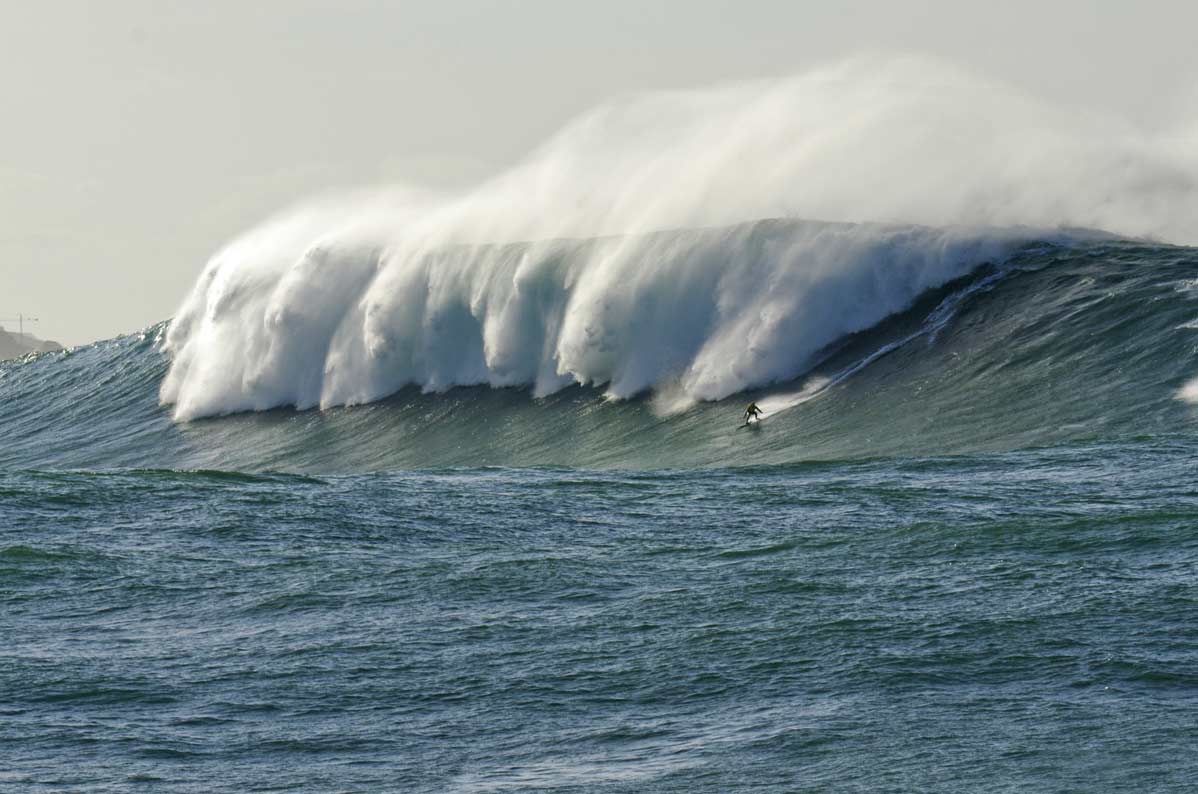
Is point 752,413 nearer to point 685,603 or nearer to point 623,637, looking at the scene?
point 685,603

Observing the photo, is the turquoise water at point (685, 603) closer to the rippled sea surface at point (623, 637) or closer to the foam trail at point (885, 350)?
the rippled sea surface at point (623, 637)

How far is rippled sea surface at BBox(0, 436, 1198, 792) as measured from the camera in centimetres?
1205

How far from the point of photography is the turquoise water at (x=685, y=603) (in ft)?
40.1

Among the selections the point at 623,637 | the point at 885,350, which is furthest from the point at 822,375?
the point at 623,637

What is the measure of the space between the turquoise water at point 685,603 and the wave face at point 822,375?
0.15 metres

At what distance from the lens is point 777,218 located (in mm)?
36125

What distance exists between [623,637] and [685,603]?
124 cm

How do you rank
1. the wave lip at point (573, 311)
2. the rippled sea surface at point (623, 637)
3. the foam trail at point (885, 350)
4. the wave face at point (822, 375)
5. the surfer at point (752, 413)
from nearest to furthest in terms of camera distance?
the rippled sea surface at point (623, 637), the wave face at point (822, 375), the surfer at point (752, 413), the foam trail at point (885, 350), the wave lip at point (573, 311)

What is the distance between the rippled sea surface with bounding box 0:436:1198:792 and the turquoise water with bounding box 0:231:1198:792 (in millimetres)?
48

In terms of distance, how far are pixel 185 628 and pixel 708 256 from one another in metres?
20.8

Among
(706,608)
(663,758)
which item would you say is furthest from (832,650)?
(663,758)

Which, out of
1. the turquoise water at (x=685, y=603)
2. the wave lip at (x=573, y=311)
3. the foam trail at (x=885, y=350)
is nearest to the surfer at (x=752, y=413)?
the turquoise water at (x=685, y=603)

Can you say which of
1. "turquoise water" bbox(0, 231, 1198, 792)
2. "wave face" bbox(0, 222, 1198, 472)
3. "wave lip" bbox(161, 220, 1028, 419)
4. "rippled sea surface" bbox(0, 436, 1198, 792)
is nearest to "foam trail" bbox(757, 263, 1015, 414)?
"wave face" bbox(0, 222, 1198, 472)

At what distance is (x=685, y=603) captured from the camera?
1648cm
